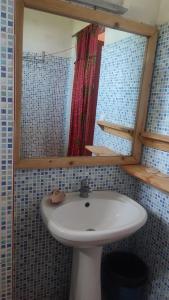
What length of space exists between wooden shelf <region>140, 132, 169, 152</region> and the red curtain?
361 millimetres

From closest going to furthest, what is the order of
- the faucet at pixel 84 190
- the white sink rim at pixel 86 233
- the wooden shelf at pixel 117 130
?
the white sink rim at pixel 86 233, the faucet at pixel 84 190, the wooden shelf at pixel 117 130

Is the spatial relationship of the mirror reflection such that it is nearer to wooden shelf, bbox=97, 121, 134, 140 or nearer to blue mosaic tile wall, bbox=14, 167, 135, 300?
wooden shelf, bbox=97, 121, 134, 140

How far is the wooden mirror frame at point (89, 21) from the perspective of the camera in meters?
1.19

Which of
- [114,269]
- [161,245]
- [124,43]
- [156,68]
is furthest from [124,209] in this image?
[124,43]

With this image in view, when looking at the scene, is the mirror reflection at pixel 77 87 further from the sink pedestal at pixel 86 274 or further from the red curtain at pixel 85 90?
the sink pedestal at pixel 86 274

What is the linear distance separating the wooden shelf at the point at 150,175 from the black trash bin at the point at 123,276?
605 millimetres

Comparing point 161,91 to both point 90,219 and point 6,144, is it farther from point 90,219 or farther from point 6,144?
point 6,144

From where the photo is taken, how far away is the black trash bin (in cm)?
144

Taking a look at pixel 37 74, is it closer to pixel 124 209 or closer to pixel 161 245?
pixel 124 209

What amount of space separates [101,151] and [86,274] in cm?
71

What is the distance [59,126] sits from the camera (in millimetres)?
1416

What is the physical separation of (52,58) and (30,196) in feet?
2.53

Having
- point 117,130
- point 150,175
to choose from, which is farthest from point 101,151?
point 150,175

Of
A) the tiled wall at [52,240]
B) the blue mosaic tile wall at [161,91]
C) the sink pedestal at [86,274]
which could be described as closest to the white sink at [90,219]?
the sink pedestal at [86,274]
